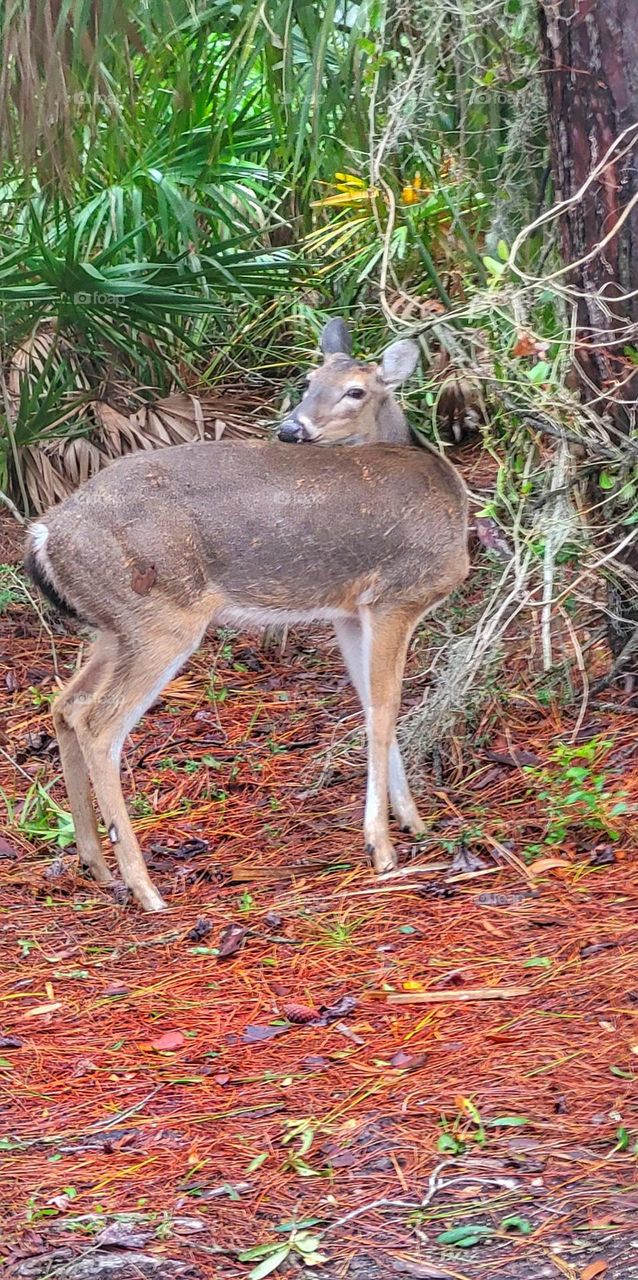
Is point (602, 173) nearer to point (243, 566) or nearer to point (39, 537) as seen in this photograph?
point (243, 566)

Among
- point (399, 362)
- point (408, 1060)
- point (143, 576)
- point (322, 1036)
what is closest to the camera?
point (408, 1060)

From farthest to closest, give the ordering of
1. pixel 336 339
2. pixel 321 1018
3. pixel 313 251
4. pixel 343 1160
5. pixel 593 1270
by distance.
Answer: pixel 313 251
pixel 336 339
pixel 321 1018
pixel 343 1160
pixel 593 1270

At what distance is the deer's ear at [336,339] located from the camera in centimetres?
687

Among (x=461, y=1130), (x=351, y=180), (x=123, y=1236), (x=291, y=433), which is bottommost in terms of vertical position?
(x=461, y=1130)

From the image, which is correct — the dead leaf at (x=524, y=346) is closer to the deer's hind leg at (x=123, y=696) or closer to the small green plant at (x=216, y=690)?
the deer's hind leg at (x=123, y=696)

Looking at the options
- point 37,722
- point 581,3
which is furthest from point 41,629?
point 581,3

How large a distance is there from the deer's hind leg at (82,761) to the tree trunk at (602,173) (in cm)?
203

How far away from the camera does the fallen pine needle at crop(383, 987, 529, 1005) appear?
15.4ft

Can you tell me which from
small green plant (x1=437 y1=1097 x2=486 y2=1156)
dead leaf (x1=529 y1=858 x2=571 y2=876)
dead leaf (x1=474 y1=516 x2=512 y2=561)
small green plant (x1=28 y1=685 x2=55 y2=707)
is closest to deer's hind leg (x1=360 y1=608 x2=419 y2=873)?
dead leaf (x1=529 y1=858 x2=571 y2=876)

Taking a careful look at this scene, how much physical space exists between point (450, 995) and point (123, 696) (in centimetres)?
182

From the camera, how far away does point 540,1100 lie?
4.05m

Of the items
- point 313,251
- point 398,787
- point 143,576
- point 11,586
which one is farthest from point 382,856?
point 313,251

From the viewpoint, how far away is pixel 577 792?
19.6 ft

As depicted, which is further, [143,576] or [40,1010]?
→ [143,576]
